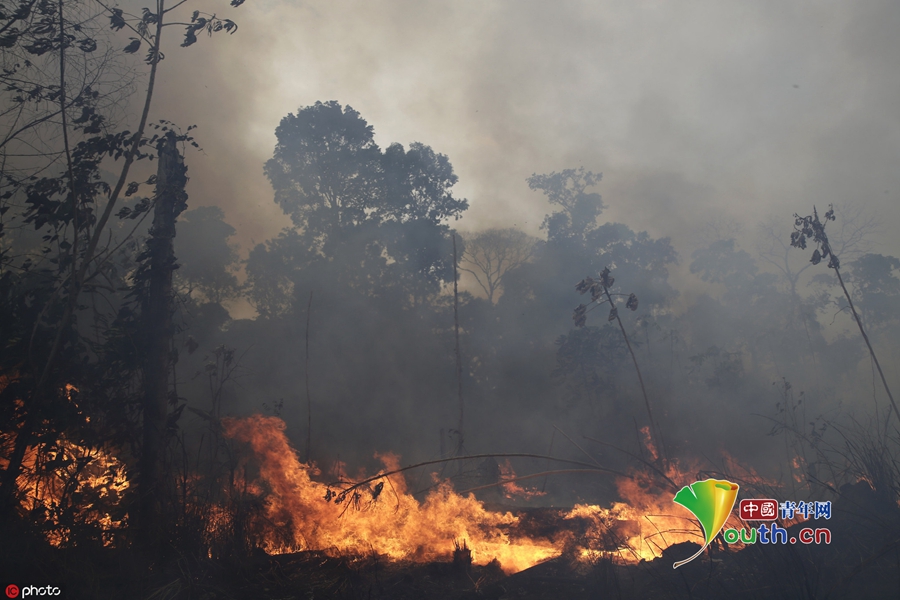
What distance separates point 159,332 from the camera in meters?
8.22

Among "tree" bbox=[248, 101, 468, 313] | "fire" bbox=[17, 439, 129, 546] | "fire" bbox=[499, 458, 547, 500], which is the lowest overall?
"fire" bbox=[499, 458, 547, 500]

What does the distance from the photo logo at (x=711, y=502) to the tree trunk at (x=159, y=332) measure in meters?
7.65

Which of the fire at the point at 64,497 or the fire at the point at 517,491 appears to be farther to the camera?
the fire at the point at 517,491

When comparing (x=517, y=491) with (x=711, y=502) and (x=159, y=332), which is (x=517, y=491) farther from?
(x=159, y=332)

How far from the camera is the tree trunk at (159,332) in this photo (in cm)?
762

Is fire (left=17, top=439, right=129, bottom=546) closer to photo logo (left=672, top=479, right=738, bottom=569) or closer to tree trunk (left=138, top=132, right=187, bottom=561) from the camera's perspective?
tree trunk (left=138, top=132, right=187, bottom=561)

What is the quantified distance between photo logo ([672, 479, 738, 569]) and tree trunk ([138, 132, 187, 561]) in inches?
301

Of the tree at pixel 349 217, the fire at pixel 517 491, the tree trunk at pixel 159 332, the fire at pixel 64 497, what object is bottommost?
the fire at pixel 517 491

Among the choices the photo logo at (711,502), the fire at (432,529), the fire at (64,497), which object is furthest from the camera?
the fire at (432,529)

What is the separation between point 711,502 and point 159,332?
9.00 metres

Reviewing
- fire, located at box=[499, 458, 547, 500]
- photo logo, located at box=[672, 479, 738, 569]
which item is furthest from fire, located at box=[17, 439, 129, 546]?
fire, located at box=[499, 458, 547, 500]

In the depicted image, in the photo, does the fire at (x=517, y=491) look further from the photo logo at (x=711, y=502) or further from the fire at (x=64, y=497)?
the photo logo at (x=711, y=502)

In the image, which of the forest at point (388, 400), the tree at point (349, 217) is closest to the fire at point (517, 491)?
the forest at point (388, 400)

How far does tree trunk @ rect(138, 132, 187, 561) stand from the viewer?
7.62 metres
